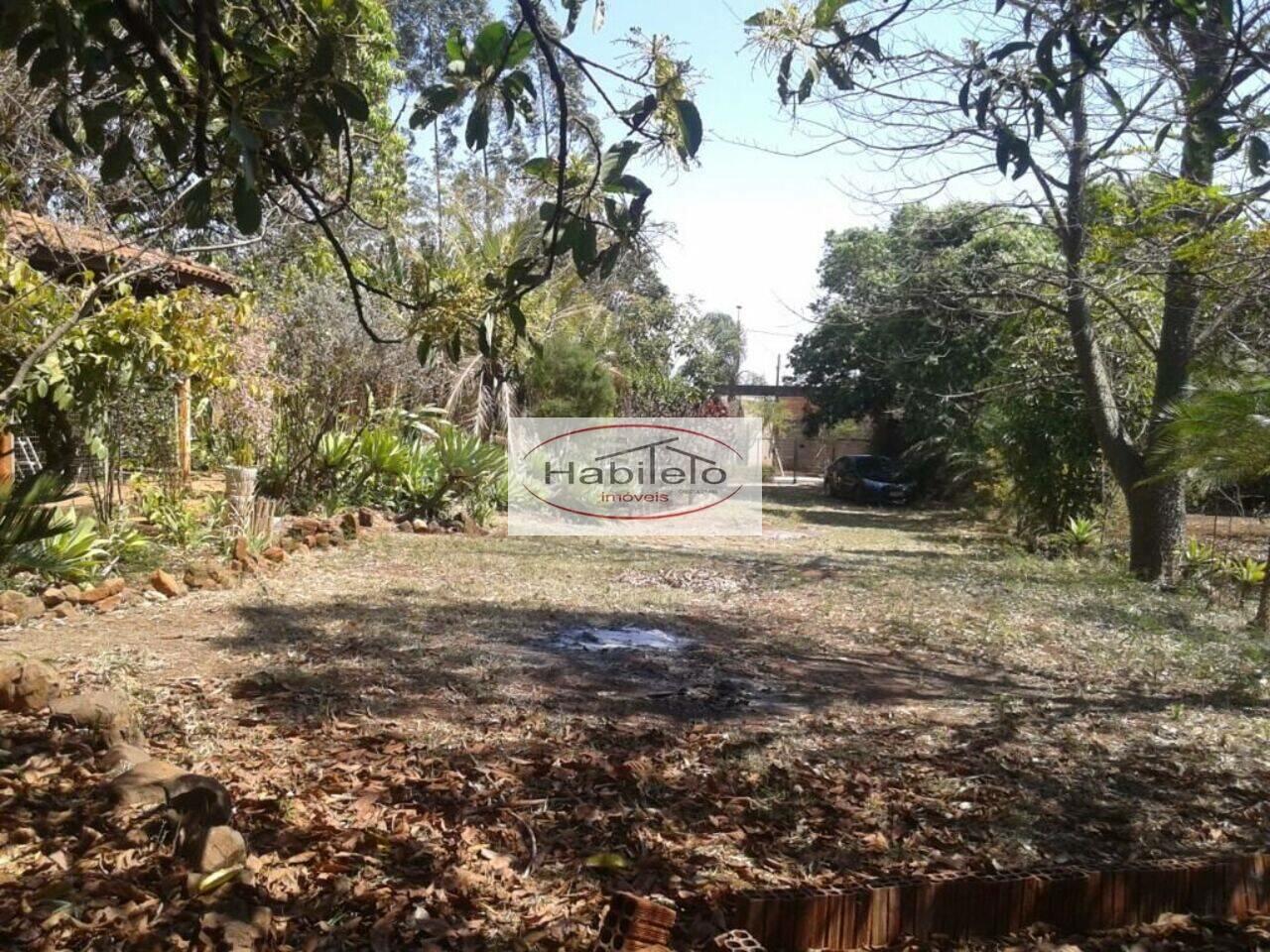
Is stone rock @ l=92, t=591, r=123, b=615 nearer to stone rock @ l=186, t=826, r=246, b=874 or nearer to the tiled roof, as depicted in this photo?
the tiled roof

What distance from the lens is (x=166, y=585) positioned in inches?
278

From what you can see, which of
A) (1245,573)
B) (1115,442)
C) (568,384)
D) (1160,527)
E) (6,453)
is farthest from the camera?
(568,384)

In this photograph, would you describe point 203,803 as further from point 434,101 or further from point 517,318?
point 434,101

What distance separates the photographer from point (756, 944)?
252 centimetres

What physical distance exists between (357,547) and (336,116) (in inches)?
301

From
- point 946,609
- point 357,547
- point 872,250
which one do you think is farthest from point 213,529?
point 872,250

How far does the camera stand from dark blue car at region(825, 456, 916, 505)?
24.5 metres

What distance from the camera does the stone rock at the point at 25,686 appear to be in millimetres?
4277

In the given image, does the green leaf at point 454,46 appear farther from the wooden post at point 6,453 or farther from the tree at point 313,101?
the wooden post at point 6,453

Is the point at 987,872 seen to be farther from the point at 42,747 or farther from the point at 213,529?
the point at 213,529

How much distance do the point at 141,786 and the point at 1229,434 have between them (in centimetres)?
749

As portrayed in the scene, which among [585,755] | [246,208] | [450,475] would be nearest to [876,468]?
[450,475]

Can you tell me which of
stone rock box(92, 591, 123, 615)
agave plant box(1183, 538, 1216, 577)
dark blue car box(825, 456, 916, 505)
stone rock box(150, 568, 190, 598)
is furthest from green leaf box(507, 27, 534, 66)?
dark blue car box(825, 456, 916, 505)

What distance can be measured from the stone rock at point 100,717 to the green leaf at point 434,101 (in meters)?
2.59
